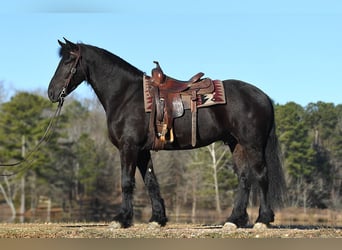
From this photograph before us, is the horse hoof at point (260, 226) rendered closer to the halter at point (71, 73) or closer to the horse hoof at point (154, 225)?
the horse hoof at point (154, 225)

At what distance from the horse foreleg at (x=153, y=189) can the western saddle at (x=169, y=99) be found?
566 millimetres

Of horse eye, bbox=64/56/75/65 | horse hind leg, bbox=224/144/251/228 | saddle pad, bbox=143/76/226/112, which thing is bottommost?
horse hind leg, bbox=224/144/251/228

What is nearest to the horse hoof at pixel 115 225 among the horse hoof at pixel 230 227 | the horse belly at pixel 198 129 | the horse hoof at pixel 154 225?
the horse hoof at pixel 154 225

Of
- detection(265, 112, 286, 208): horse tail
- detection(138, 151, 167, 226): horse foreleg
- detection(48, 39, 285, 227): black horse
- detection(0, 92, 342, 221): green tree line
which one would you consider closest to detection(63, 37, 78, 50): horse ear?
detection(48, 39, 285, 227): black horse

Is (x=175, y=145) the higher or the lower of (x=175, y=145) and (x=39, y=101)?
the lower

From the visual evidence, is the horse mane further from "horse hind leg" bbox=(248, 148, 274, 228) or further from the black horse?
"horse hind leg" bbox=(248, 148, 274, 228)

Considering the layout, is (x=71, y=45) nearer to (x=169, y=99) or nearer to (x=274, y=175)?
(x=169, y=99)

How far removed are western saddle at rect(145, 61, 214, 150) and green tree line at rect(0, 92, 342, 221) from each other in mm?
29542

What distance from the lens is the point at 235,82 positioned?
343 inches

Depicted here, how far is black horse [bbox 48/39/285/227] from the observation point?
26.9 ft

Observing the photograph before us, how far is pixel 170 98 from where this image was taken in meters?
8.32

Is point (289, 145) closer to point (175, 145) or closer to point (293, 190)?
point (293, 190)

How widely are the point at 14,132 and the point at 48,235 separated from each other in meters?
32.3

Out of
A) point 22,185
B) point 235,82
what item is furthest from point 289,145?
point 235,82
